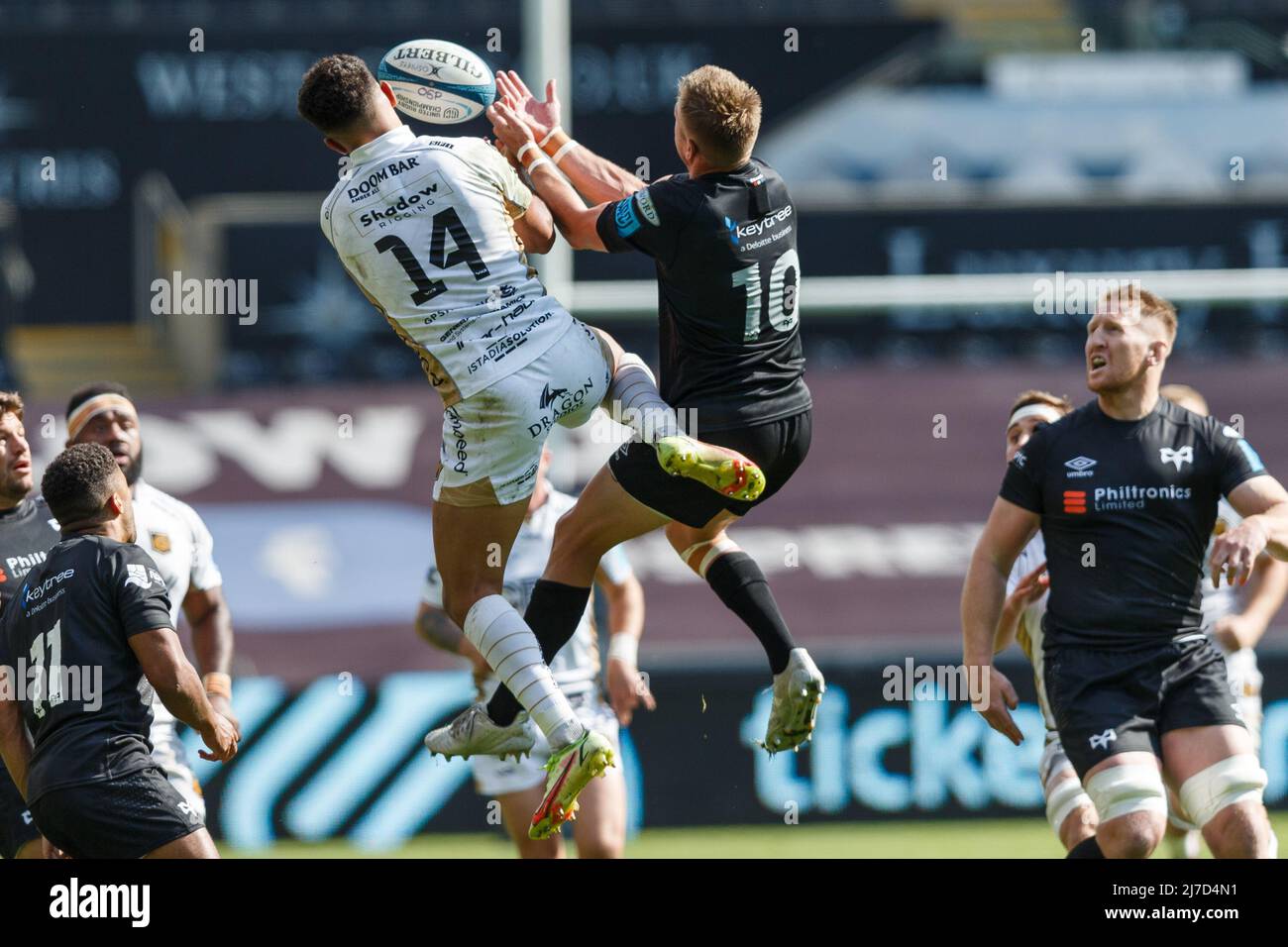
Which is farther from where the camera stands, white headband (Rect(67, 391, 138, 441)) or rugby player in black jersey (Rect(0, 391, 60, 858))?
white headband (Rect(67, 391, 138, 441))

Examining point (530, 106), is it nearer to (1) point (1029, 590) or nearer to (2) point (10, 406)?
(2) point (10, 406)

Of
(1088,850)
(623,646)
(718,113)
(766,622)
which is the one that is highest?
(718,113)

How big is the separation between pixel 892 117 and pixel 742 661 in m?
5.98

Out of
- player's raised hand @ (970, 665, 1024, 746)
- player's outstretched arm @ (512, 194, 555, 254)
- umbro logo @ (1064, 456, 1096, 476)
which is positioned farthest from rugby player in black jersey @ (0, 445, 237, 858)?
umbro logo @ (1064, 456, 1096, 476)

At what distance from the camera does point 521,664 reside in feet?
21.6

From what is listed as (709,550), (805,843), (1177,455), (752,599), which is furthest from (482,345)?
(805,843)

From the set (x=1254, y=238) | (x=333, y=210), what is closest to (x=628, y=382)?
(x=333, y=210)

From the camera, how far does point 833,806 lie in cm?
1165

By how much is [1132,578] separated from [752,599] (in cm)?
138

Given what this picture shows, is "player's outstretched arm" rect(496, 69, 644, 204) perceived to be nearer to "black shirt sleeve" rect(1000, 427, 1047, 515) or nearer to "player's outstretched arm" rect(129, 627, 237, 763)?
"black shirt sleeve" rect(1000, 427, 1047, 515)

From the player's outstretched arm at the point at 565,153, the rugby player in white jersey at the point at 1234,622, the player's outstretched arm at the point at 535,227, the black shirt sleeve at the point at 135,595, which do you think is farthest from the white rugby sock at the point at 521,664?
the rugby player in white jersey at the point at 1234,622

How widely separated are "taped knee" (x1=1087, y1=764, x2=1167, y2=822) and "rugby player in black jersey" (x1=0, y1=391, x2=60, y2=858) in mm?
3957

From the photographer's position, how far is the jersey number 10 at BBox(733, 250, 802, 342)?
261 inches

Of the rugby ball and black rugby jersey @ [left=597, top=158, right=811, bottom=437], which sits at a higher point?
the rugby ball
